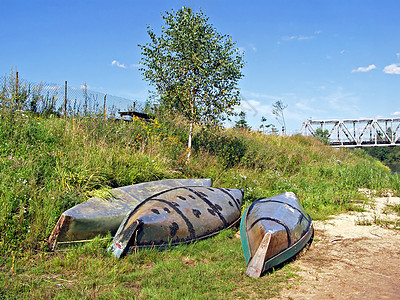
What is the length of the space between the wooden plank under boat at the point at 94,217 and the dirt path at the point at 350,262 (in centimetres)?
267

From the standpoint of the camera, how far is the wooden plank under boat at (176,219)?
14.2 ft

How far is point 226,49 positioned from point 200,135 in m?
3.08

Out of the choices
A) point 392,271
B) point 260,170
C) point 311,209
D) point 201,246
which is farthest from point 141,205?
point 260,170

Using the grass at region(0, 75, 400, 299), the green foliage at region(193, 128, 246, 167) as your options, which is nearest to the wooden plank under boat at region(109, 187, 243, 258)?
the grass at region(0, 75, 400, 299)

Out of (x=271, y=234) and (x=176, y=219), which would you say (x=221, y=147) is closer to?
(x=176, y=219)

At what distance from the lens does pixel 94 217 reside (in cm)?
461

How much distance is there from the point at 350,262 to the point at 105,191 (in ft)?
13.1

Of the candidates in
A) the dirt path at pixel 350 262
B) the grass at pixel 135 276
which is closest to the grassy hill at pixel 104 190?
the grass at pixel 135 276

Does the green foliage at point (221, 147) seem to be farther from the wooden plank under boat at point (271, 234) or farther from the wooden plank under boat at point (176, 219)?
the wooden plank under boat at point (271, 234)

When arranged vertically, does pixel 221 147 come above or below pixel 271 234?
above

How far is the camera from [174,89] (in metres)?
9.31

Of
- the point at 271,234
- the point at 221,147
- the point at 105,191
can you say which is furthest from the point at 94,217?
the point at 221,147

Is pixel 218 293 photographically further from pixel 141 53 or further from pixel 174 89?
pixel 141 53

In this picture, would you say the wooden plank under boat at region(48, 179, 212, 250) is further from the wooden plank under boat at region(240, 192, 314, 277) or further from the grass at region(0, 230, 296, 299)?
the wooden plank under boat at region(240, 192, 314, 277)
